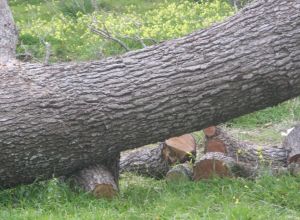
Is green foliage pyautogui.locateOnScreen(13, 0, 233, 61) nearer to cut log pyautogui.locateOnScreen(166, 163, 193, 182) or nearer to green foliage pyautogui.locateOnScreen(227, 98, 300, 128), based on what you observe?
green foliage pyautogui.locateOnScreen(227, 98, 300, 128)

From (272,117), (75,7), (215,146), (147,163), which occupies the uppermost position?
(75,7)

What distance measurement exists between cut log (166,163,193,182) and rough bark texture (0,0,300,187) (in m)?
0.48

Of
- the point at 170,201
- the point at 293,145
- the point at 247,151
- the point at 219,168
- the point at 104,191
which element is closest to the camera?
the point at 170,201

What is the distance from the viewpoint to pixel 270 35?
519cm

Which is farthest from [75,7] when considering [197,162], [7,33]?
[197,162]

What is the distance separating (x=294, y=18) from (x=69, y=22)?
7.26m

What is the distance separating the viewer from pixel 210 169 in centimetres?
566

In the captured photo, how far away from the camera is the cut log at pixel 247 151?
20.1 feet

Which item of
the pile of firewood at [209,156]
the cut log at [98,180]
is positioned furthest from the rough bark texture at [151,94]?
the pile of firewood at [209,156]

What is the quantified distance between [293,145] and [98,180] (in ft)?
5.74

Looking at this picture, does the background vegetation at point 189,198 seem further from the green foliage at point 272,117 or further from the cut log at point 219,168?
the cut log at point 219,168

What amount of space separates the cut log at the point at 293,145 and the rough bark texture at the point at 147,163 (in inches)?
41.7

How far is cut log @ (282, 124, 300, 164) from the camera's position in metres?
5.92

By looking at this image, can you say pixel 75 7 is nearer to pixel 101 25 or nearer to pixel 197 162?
pixel 101 25
